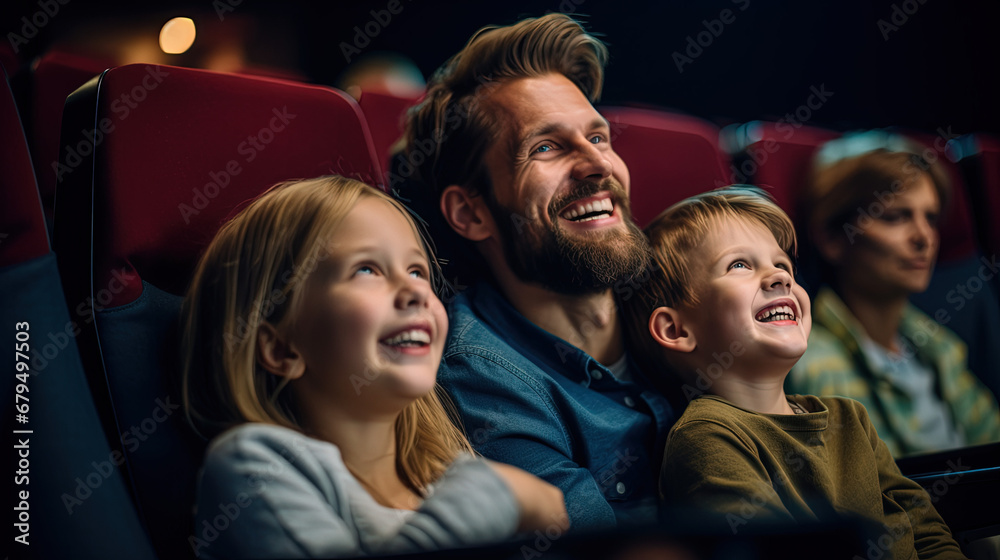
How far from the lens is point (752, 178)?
4.38 feet

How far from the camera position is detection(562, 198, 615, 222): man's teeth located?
3.16ft

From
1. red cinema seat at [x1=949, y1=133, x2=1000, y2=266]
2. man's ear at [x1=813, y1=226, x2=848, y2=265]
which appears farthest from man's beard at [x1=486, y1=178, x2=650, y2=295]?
red cinema seat at [x1=949, y1=133, x2=1000, y2=266]

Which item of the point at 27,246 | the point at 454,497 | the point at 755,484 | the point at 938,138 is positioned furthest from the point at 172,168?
the point at 938,138

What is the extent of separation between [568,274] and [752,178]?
1.80 feet

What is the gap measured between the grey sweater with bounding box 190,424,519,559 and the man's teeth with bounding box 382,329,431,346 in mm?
115

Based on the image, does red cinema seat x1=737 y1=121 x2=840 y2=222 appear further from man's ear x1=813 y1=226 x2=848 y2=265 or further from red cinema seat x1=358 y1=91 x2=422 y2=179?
red cinema seat x1=358 y1=91 x2=422 y2=179

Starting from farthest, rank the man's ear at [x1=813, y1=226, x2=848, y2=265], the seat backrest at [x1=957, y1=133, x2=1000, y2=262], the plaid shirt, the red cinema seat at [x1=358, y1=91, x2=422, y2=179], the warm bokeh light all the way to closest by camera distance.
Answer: the warm bokeh light < the seat backrest at [x1=957, y1=133, x2=1000, y2=262] < the red cinema seat at [x1=358, y1=91, x2=422, y2=179] < the man's ear at [x1=813, y1=226, x2=848, y2=265] < the plaid shirt

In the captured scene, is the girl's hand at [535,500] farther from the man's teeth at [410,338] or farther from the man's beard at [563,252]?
the man's beard at [563,252]

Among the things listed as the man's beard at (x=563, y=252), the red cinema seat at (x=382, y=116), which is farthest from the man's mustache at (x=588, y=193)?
the red cinema seat at (x=382, y=116)

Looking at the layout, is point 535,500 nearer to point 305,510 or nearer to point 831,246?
point 305,510

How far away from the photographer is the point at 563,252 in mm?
947

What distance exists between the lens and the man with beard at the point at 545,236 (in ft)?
2.99

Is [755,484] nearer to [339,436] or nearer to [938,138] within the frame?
[339,436]

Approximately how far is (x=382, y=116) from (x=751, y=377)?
32.1 inches
